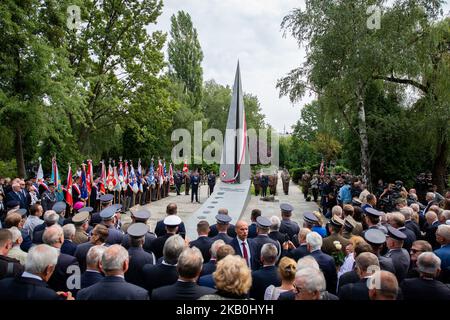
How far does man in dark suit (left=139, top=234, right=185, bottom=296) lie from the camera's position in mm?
3514

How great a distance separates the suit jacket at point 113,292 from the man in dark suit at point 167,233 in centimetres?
203

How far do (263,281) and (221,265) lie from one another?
1.20 m

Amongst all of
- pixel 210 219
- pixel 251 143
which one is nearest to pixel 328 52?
pixel 210 219

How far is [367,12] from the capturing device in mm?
15039

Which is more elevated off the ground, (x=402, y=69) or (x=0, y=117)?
(x=402, y=69)

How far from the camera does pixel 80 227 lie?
18.2 feet

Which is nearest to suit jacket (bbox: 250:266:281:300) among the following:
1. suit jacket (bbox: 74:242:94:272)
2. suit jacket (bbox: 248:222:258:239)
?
suit jacket (bbox: 74:242:94:272)

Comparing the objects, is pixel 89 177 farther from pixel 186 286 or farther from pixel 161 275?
pixel 186 286

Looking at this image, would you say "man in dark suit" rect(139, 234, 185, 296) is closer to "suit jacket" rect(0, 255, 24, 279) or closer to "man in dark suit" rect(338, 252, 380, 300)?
"suit jacket" rect(0, 255, 24, 279)

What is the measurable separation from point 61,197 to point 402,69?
13.3 m

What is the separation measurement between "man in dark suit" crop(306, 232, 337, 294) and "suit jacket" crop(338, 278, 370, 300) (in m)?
0.82

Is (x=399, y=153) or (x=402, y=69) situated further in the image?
(x=399, y=153)

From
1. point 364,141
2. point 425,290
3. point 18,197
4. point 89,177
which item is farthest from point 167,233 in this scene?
point 364,141
